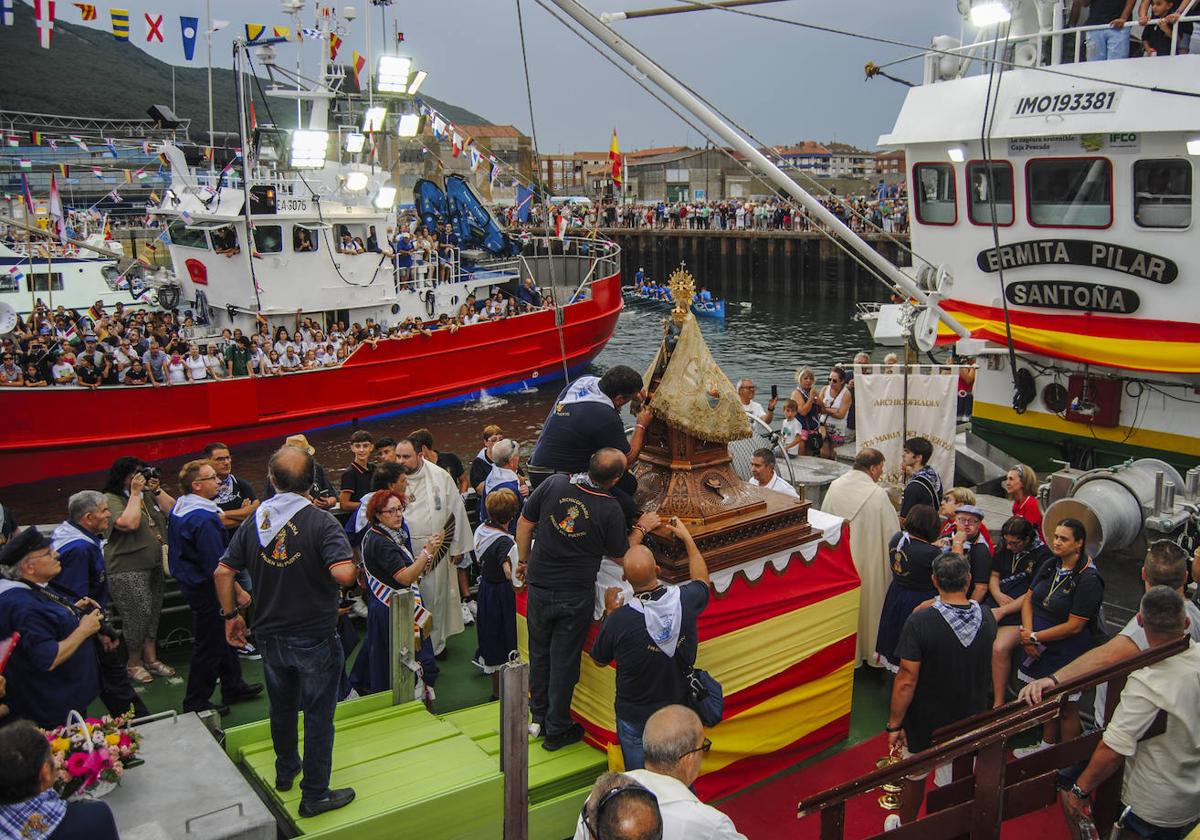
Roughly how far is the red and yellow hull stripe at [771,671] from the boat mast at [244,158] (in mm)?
14890

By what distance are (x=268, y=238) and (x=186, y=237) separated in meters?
2.00

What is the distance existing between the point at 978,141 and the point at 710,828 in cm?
916

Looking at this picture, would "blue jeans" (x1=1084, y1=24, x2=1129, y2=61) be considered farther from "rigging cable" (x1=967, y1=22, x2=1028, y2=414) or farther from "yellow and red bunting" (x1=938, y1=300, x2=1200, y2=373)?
"yellow and red bunting" (x1=938, y1=300, x2=1200, y2=373)

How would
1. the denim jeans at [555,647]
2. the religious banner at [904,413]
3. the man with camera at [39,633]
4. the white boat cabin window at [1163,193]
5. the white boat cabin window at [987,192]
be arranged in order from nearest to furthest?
the man with camera at [39,633] → the denim jeans at [555,647] → the white boat cabin window at [1163,193] → the religious banner at [904,413] → the white boat cabin window at [987,192]

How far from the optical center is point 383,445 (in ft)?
23.6

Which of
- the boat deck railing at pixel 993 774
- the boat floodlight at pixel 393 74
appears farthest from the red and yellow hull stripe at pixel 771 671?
the boat floodlight at pixel 393 74

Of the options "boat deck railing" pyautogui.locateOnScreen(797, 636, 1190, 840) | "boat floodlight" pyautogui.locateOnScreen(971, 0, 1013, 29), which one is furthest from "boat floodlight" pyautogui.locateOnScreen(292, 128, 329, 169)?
"boat deck railing" pyautogui.locateOnScreen(797, 636, 1190, 840)

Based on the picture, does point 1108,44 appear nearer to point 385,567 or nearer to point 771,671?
point 771,671

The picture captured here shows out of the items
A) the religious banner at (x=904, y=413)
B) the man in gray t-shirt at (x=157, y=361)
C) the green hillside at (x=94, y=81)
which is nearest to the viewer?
the religious banner at (x=904, y=413)

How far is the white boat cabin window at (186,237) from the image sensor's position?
65.0 ft

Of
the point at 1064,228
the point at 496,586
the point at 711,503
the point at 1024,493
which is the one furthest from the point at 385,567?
the point at 1064,228

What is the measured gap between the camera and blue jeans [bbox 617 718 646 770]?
14.3 ft

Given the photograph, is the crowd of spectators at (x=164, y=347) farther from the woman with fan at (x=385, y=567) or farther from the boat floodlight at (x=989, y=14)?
the boat floodlight at (x=989, y=14)

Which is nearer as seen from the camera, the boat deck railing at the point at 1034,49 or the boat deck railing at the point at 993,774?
the boat deck railing at the point at 993,774
